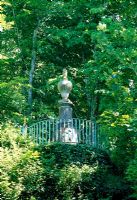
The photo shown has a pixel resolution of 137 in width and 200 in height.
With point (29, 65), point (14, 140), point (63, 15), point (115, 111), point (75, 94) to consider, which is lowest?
point (14, 140)

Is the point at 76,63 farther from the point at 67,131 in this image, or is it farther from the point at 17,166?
the point at 17,166

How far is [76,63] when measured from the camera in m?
22.2

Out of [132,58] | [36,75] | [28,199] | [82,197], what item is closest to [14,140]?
[28,199]

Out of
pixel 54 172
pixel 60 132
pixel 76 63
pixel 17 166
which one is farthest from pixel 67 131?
pixel 76 63

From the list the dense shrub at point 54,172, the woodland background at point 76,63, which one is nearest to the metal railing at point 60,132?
the dense shrub at point 54,172

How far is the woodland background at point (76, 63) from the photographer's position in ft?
47.4

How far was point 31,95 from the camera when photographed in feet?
69.6

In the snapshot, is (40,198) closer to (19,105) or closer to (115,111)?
(115,111)

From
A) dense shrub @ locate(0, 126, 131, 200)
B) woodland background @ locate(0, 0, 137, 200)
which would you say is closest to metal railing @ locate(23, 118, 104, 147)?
dense shrub @ locate(0, 126, 131, 200)

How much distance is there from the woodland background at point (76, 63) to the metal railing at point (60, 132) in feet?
2.14

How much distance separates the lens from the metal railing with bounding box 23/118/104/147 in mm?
15605

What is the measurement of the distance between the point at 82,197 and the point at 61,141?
2.07 meters

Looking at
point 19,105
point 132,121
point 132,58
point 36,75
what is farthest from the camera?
point 36,75

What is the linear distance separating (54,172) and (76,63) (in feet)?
28.9
